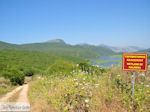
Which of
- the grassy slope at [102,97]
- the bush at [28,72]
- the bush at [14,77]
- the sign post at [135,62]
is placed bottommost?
the bush at [28,72]

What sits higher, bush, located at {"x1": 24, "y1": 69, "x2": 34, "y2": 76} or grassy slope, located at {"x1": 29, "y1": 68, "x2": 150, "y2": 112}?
grassy slope, located at {"x1": 29, "y1": 68, "x2": 150, "y2": 112}

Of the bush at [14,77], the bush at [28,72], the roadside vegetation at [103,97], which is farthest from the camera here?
the bush at [28,72]

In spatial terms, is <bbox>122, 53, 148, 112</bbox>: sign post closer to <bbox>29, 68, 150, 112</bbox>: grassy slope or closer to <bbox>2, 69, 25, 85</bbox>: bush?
<bbox>29, 68, 150, 112</bbox>: grassy slope

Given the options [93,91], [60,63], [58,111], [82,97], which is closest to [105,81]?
[93,91]

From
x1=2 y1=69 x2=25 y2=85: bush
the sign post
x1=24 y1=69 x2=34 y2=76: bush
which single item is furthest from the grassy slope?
x1=24 y1=69 x2=34 y2=76: bush

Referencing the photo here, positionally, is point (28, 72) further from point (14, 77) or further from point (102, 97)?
point (102, 97)

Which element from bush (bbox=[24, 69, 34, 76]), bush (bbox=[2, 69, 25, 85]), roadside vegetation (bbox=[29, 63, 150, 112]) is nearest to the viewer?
roadside vegetation (bbox=[29, 63, 150, 112])

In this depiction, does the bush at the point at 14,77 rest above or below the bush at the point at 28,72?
above

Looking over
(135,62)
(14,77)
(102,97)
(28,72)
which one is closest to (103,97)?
(102,97)

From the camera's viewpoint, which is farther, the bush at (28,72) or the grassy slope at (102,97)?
the bush at (28,72)

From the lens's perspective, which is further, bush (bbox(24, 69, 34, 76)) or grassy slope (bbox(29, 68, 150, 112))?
bush (bbox(24, 69, 34, 76))

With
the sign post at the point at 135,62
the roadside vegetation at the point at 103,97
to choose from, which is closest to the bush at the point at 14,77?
the roadside vegetation at the point at 103,97

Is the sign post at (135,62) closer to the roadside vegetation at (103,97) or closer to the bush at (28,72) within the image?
the roadside vegetation at (103,97)

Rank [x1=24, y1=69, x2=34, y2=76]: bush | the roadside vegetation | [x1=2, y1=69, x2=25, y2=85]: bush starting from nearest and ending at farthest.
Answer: the roadside vegetation → [x1=2, y1=69, x2=25, y2=85]: bush → [x1=24, y1=69, x2=34, y2=76]: bush
